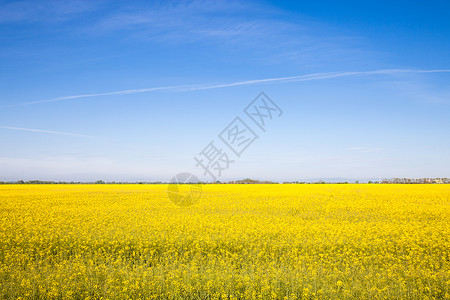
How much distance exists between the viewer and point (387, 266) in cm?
748

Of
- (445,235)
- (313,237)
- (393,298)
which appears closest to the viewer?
(393,298)

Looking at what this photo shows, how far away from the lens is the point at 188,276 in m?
6.14

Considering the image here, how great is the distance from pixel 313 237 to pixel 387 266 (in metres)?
2.50

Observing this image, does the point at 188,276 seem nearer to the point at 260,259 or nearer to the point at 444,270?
the point at 260,259

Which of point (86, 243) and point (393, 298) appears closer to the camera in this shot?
point (393, 298)

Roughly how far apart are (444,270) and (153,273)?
712cm

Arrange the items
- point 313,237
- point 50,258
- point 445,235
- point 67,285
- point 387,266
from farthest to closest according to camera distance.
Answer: point 445,235 → point 313,237 → point 50,258 → point 387,266 → point 67,285

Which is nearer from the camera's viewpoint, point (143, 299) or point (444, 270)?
point (143, 299)

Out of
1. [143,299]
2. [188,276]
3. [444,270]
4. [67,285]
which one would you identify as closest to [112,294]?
[143,299]

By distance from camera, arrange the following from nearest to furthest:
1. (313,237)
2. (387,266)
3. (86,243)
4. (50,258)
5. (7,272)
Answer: (7,272) < (387,266) < (50,258) < (86,243) < (313,237)

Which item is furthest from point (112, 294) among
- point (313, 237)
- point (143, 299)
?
point (313, 237)

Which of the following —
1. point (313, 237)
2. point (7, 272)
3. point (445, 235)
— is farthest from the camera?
point (445, 235)

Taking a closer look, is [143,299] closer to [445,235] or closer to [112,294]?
[112,294]

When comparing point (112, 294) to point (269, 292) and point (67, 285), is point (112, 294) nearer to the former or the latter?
point (67, 285)
